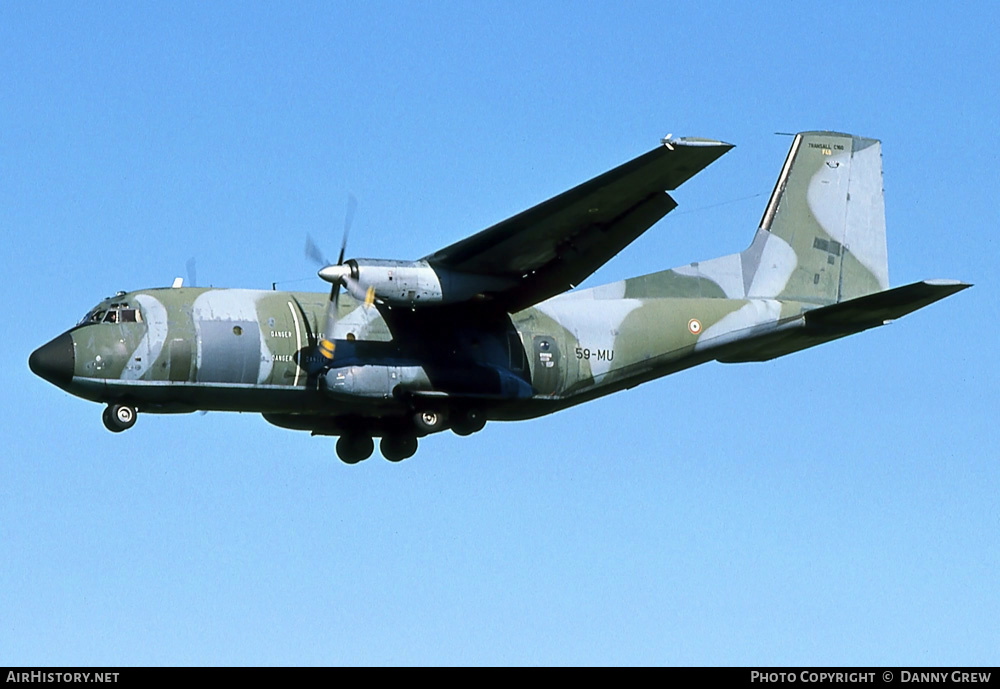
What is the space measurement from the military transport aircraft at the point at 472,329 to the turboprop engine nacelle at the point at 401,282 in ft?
0.07

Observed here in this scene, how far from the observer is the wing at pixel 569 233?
21891 mm

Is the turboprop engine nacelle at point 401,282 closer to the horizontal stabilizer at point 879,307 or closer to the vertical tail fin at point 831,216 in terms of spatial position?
the horizontal stabilizer at point 879,307

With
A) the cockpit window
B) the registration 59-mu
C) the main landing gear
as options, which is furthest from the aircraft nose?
the registration 59-mu

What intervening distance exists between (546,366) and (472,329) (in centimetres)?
129

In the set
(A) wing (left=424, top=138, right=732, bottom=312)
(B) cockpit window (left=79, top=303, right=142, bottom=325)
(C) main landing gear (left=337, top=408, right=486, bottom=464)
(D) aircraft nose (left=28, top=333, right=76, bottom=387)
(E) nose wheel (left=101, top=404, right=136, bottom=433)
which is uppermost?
(A) wing (left=424, top=138, right=732, bottom=312)

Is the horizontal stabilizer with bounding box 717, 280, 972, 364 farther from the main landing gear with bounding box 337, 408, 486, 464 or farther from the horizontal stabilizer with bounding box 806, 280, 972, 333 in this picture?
the main landing gear with bounding box 337, 408, 486, 464

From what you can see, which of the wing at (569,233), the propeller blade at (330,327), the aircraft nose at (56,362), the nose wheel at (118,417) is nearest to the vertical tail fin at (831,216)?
the wing at (569,233)

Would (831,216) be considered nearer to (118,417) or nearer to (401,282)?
(401,282)

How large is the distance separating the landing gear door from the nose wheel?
5.92 metres

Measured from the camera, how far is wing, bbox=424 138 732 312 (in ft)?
71.8

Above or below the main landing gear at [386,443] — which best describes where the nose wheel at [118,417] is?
above

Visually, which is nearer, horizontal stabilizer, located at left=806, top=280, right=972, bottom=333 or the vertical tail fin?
horizontal stabilizer, located at left=806, top=280, right=972, bottom=333

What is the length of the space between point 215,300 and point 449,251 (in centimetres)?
340

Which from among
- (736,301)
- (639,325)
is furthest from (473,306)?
(736,301)
